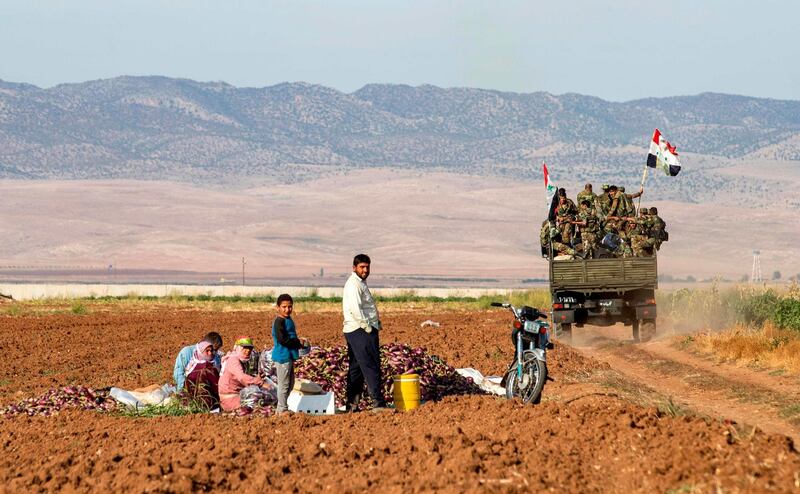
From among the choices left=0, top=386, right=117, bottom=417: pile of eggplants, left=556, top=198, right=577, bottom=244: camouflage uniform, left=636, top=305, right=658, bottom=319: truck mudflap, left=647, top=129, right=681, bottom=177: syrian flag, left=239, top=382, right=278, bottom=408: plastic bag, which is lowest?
left=636, top=305, right=658, bottom=319: truck mudflap

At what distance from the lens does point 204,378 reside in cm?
1537

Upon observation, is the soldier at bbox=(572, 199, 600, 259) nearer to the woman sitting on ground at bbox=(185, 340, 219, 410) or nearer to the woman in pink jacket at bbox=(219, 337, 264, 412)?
the woman sitting on ground at bbox=(185, 340, 219, 410)

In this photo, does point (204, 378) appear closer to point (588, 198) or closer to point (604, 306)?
point (588, 198)

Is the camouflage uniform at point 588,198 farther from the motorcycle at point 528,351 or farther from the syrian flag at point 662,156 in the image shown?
the motorcycle at point 528,351

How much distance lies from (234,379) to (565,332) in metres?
14.4

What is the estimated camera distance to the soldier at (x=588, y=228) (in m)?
26.4

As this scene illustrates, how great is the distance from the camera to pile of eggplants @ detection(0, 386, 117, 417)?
15.2 metres

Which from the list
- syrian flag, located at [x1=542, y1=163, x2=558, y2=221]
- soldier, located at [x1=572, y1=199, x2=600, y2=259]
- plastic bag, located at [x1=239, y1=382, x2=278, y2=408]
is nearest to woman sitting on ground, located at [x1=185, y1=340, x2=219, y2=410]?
plastic bag, located at [x1=239, y1=382, x2=278, y2=408]

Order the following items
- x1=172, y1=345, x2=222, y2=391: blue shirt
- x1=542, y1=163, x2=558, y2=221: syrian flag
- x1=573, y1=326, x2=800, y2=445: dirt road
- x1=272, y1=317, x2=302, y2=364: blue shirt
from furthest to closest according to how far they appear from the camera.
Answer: x1=542, y1=163, x2=558, y2=221: syrian flag, x1=172, y1=345, x2=222, y2=391: blue shirt, x1=573, y1=326, x2=800, y2=445: dirt road, x1=272, y1=317, x2=302, y2=364: blue shirt

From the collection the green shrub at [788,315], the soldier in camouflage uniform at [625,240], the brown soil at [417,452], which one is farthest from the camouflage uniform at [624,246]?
the brown soil at [417,452]

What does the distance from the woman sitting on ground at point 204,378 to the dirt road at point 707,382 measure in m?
5.11

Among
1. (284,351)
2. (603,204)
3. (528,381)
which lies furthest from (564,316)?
(284,351)

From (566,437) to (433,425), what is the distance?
74.6 inches

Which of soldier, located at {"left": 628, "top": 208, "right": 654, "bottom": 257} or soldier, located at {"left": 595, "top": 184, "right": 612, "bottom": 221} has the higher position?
soldier, located at {"left": 595, "top": 184, "right": 612, "bottom": 221}
